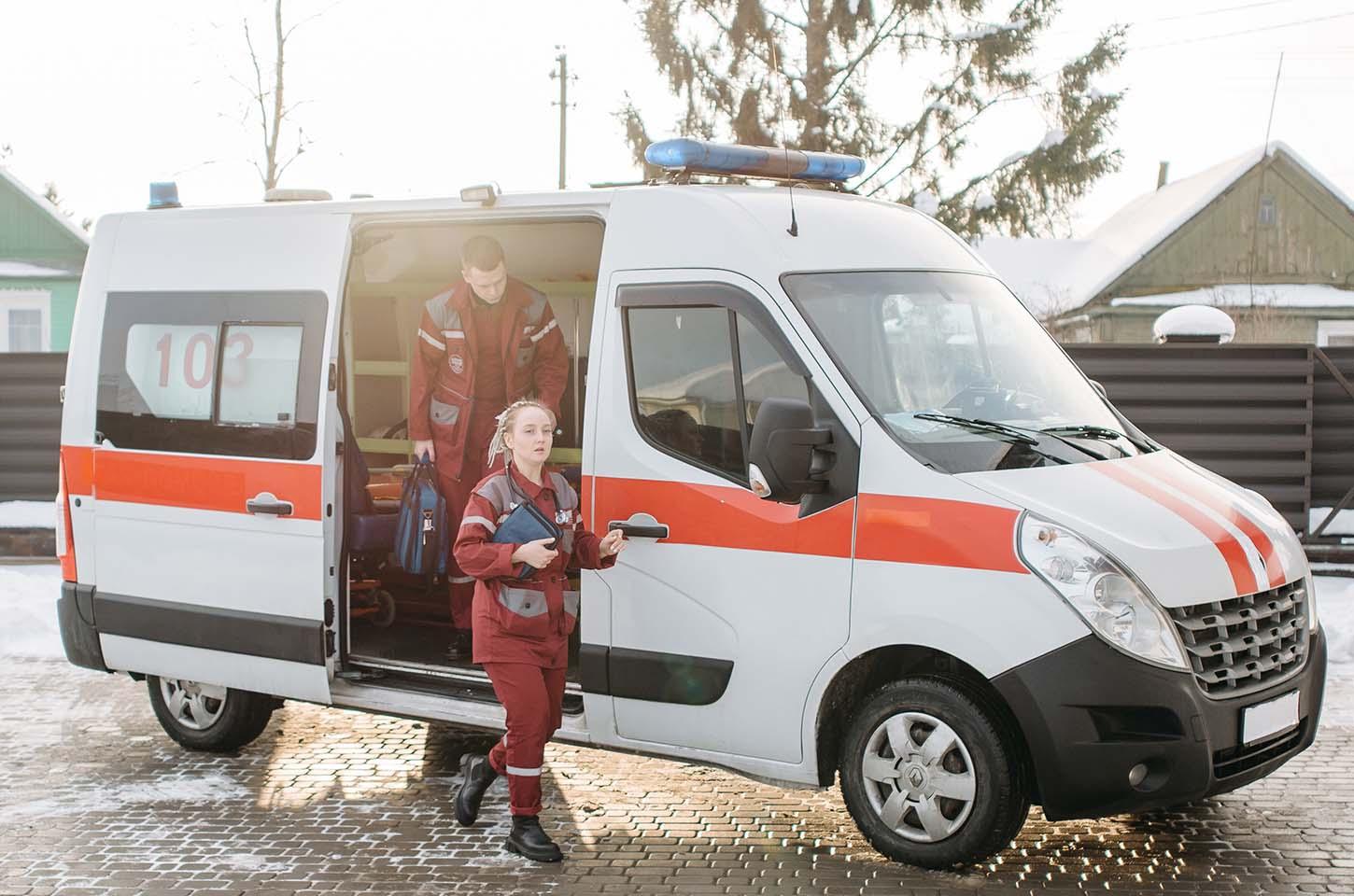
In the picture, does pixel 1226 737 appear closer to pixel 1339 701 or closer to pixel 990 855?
pixel 990 855

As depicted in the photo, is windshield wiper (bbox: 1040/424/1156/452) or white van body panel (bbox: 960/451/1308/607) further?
windshield wiper (bbox: 1040/424/1156/452)

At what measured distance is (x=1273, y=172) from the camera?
107 ft

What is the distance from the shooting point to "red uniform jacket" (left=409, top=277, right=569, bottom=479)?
6.96 m

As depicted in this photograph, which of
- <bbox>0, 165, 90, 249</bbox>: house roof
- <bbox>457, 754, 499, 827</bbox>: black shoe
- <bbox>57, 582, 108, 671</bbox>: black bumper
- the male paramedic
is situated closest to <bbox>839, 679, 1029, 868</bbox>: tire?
<bbox>457, 754, 499, 827</bbox>: black shoe

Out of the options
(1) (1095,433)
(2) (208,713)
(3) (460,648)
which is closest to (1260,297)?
(3) (460,648)

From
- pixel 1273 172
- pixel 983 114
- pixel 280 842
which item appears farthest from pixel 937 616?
pixel 1273 172

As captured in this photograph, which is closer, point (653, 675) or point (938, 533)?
point (938, 533)

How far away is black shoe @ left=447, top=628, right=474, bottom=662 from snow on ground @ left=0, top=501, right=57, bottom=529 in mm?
7037

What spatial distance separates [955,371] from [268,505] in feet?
9.72

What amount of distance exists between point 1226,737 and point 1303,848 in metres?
1.07

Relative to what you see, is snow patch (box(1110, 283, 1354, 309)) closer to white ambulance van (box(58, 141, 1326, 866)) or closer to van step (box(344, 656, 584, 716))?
white ambulance van (box(58, 141, 1326, 866))

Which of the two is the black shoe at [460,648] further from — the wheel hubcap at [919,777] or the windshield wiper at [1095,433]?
the windshield wiper at [1095,433]

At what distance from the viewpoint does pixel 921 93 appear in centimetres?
2002

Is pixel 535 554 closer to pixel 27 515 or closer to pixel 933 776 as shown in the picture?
pixel 933 776
